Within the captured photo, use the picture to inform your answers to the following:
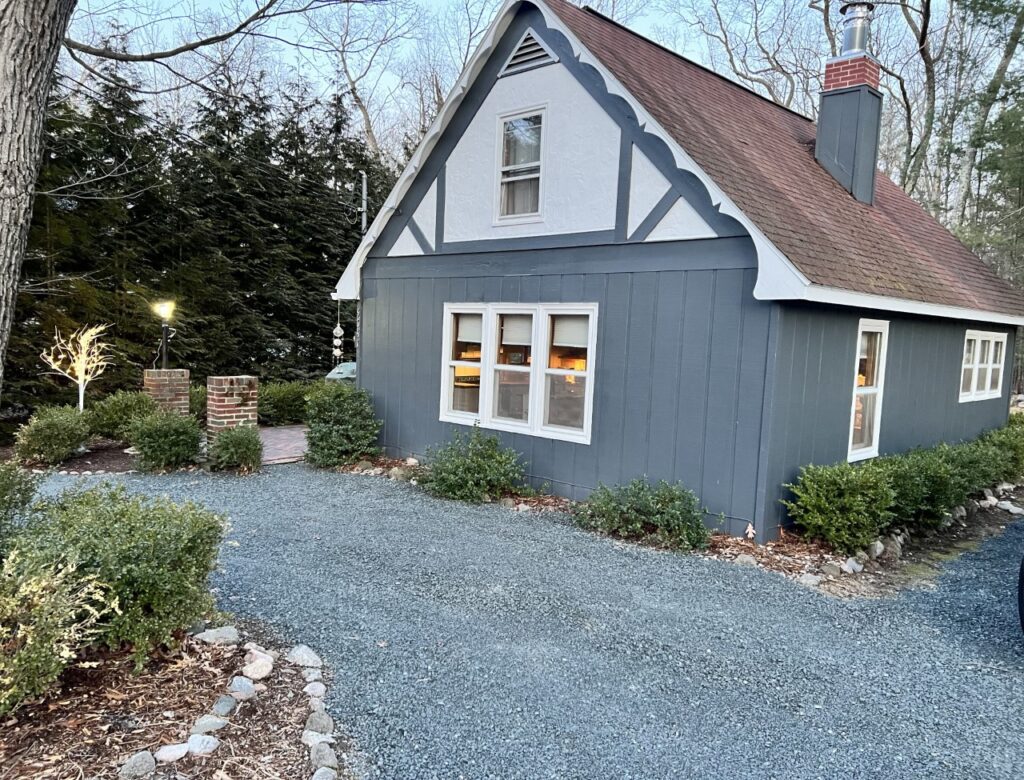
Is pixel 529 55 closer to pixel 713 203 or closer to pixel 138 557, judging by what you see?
pixel 713 203

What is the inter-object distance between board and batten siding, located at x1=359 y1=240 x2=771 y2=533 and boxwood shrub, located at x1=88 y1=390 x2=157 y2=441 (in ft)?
15.8

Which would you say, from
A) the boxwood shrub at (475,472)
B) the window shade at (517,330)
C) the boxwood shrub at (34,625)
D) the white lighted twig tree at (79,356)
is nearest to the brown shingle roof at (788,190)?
the window shade at (517,330)

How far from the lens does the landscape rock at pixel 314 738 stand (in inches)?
99.6

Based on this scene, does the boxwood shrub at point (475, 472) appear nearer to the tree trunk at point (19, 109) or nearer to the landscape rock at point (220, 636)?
the landscape rock at point (220, 636)

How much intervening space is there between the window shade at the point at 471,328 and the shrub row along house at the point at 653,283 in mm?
60

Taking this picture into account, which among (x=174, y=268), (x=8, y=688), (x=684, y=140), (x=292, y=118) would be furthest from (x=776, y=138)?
(x=292, y=118)

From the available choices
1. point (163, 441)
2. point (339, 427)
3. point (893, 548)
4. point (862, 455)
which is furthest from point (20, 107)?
point (862, 455)

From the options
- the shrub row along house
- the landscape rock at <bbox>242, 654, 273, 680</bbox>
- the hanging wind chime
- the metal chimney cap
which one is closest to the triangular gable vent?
the shrub row along house

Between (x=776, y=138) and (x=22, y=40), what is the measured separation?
799 centimetres

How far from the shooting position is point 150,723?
2518 mm

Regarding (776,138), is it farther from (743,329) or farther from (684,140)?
(743,329)

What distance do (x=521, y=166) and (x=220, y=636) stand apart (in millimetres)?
5701

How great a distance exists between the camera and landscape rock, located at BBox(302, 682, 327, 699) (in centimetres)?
289

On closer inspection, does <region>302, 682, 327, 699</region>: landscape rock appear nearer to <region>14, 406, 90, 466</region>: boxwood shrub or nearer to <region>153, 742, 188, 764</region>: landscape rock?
<region>153, 742, 188, 764</region>: landscape rock
